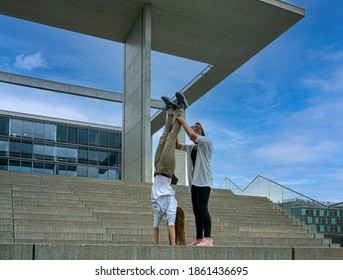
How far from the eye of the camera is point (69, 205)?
32.3 feet

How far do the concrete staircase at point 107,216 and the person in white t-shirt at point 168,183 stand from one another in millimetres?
2302

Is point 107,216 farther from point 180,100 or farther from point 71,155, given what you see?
point 71,155

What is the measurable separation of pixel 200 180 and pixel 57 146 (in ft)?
118

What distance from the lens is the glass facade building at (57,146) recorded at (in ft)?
123

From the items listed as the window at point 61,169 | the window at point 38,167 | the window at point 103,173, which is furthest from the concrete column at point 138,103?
the window at point 103,173

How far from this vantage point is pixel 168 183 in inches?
209

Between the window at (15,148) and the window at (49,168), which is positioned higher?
the window at (15,148)

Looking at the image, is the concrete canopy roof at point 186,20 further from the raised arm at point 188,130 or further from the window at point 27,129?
the window at point 27,129

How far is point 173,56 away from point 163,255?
2134 centimetres

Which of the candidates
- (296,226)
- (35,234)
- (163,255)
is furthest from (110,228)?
(296,226)

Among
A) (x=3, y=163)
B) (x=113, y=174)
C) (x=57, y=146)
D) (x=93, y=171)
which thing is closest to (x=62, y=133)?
(x=57, y=146)

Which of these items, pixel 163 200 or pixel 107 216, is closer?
pixel 163 200
